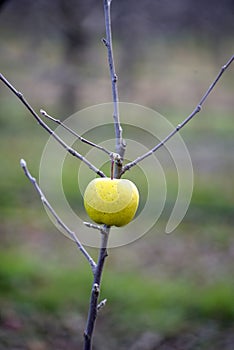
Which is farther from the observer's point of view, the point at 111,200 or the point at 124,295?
the point at 124,295

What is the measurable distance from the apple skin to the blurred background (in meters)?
1.80

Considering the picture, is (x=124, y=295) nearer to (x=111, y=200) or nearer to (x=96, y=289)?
(x=96, y=289)

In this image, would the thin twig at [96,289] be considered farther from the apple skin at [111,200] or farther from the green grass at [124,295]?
the green grass at [124,295]

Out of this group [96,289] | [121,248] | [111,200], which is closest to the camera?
[111,200]

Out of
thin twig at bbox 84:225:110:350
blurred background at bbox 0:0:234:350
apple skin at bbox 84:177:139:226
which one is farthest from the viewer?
blurred background at bbox 0:0:234:350

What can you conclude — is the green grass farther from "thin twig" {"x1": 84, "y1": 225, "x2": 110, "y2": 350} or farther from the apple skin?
the apple skin

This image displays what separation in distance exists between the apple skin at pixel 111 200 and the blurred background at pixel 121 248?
180 cm

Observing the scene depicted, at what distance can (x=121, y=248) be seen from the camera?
520cm

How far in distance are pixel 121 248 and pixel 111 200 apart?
12.8 feet

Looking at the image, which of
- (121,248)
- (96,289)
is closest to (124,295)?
(121,248)

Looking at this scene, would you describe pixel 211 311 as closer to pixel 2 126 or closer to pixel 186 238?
pixel 186 238

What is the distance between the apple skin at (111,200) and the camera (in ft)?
4.42

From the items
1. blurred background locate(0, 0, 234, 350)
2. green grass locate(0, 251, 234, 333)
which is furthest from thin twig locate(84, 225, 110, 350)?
green grass locate(0, 251, 234, 333)

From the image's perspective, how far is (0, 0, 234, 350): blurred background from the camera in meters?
3.45
